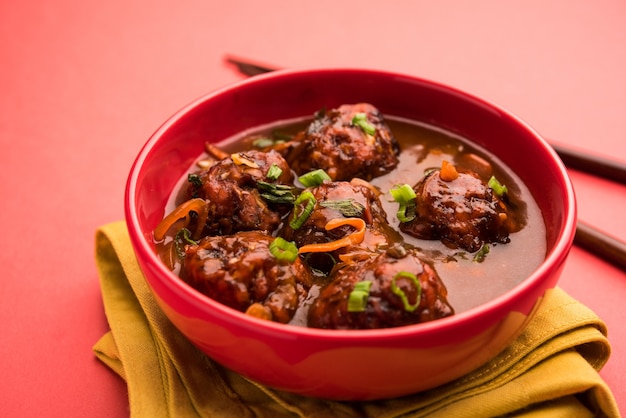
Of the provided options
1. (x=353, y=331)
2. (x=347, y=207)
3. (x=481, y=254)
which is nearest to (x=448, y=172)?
(x=481, y=254)

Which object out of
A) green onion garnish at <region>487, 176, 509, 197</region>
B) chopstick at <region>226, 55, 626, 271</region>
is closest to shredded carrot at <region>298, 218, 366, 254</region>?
green onion garnish at <region>487, 176, 509, 197</region>

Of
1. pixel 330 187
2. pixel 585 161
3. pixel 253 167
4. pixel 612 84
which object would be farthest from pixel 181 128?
pixel 612 84

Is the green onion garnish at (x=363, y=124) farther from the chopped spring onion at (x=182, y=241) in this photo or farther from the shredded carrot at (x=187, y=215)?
the chopped spring onion at (x=182, y=241)

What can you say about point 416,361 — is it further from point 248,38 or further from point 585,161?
point 248,38

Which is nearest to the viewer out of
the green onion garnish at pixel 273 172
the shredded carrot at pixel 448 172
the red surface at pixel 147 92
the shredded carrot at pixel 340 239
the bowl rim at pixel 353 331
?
the bowl rim at pixel 353 331

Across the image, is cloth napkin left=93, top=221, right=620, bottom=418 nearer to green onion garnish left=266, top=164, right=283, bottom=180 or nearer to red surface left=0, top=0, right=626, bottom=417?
red surface left=0, top=0, right=626, bottom=417

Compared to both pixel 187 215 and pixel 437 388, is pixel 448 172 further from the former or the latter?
pixel 187 215

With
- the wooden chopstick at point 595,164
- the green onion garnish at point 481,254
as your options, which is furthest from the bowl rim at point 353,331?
the wooden chopstick at point 595,164
